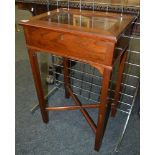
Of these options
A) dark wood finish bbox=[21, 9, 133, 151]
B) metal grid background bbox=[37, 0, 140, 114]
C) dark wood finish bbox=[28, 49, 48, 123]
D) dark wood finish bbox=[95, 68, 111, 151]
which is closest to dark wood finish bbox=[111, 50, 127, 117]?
metal grid background bbox=[37, 0, 140, 114]

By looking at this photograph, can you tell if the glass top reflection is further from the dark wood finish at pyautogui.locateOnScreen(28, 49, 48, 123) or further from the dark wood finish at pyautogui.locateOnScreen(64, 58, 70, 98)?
A: the dark wood finish at pyautogui.locateOnScreen(64, 58, 70, 98)

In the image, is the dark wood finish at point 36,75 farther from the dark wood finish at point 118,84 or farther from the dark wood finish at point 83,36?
the dark wood finish at point 118,84

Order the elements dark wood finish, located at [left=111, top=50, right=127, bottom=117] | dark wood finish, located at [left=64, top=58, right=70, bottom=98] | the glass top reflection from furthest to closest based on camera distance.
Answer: dark wood finish, located at [left=64, top=58, right=70, bottom=98]
dark wood finish, located at [left=111, top=50, right=127, bottom=117]
the glass top reflection

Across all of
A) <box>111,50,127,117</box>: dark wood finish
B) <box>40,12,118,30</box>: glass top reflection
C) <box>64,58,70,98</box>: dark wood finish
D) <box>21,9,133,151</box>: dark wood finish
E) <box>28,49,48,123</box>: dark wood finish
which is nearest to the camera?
<box>21,9,133,151</box>: dark wood finish

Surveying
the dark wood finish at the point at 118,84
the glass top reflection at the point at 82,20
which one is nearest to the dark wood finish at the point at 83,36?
the glass top reflection at the point at 82,20

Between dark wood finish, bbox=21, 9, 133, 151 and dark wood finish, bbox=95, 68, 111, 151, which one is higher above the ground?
dark wood finish, bbox=21, 9, 133, 151

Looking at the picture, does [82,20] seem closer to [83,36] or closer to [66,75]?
[83,36]

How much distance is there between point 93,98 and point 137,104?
39 cm

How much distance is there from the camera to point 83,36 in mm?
810

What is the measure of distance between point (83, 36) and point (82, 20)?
0.23 meters

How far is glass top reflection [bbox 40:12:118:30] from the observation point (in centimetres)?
92

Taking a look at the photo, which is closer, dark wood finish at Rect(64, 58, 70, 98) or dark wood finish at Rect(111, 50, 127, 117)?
dark wood finish at Rect(111, 50, 127, 117)

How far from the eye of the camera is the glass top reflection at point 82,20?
3.01ft

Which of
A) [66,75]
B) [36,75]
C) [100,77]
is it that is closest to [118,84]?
[100,77]
